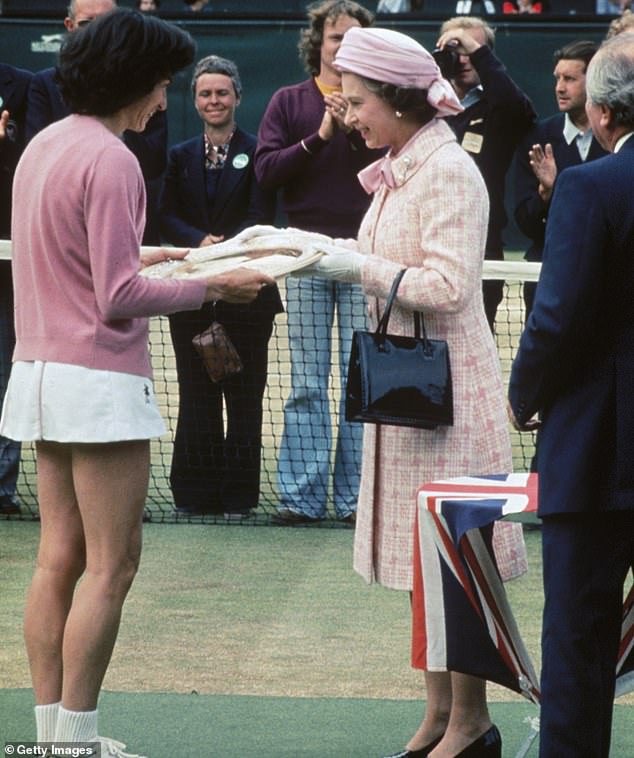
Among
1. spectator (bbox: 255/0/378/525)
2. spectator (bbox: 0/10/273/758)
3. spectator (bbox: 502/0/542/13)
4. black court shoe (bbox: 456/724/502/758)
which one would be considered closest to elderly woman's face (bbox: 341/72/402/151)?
spectator (bbox: 0/10/273/758)

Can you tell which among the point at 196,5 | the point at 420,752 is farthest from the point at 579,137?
the point at 196,5

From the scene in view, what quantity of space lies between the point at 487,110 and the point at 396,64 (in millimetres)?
3527

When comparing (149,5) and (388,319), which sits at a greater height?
(149,5)

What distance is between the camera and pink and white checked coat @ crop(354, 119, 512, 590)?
4250 mm

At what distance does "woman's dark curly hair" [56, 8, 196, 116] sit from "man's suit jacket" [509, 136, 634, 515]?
45.7 inches

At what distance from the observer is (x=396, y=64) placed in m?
4.27

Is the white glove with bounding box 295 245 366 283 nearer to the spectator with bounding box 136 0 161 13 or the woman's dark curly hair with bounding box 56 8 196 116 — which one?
the woman's dark curly hair with bounding box 56 8 196 116

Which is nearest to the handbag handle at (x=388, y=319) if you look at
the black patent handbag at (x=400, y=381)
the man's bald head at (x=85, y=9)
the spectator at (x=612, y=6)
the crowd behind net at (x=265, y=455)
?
the black patent handbag at (x=400, y=381)

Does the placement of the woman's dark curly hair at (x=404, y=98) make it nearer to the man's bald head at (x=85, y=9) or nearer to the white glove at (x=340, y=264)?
the white glove at (x=340, y=264)

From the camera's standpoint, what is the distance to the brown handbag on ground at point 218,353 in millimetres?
7234

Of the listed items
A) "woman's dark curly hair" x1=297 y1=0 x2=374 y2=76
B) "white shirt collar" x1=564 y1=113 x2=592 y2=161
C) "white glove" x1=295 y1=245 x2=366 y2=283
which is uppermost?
"woman's dark curly hair" x1=297 y1=0 x2=374 y2=76

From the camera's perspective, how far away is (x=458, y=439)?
436cm

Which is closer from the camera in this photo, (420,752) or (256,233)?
(420,752)

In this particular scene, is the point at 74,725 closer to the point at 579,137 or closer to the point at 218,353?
the point at 218,353
